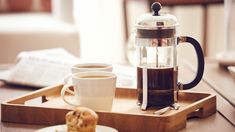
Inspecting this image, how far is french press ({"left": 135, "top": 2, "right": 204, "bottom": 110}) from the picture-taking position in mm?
1044

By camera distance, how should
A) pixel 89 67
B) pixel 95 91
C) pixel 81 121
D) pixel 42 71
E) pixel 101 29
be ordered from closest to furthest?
pixel 81 121 < pixel 95 91 < pixel 89 67 < pixel 42 71 < pixel 101 29

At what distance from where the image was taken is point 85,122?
2.89 ft

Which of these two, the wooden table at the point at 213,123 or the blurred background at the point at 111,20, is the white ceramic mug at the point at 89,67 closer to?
the wooden table at the point at 213,123

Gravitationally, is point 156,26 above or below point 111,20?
above

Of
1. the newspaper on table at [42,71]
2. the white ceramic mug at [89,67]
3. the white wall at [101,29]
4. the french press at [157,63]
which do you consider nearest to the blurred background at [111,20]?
the white wall at [101,29]

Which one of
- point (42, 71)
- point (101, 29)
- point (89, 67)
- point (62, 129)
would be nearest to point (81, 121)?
point (62, 129)

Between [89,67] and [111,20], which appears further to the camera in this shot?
[111,20]

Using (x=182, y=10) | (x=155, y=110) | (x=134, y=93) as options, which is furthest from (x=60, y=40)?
(x=155, y=110)

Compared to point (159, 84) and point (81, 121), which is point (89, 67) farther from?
point (81, 121)

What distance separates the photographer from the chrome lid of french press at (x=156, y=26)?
104cm

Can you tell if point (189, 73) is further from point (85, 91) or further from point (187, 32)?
point (187, 32)

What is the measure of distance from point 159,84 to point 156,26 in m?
0.11

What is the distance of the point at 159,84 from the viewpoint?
105 centimetres

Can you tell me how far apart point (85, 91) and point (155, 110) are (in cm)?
14
